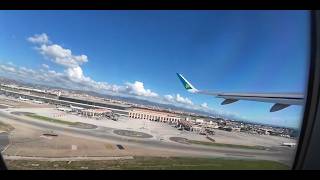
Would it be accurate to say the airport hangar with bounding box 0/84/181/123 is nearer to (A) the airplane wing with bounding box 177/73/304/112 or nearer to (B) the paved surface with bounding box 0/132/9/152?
(B) the paved surface with bounding box 0/132/9/152

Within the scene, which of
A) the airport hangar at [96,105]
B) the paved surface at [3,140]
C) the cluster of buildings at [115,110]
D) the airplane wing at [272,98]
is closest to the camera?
the airplane wing at [272,98]

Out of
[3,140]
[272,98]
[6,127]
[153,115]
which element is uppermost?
[272,98]

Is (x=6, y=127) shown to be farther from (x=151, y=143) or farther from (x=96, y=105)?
(x=151, y=143)

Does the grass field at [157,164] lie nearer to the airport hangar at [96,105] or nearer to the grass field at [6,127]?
the grass field at [6,127]

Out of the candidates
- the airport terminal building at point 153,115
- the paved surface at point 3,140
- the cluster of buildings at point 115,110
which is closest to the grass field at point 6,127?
the paved surface at point 3,140

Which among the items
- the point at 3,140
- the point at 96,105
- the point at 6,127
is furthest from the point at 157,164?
the point at 6,127
